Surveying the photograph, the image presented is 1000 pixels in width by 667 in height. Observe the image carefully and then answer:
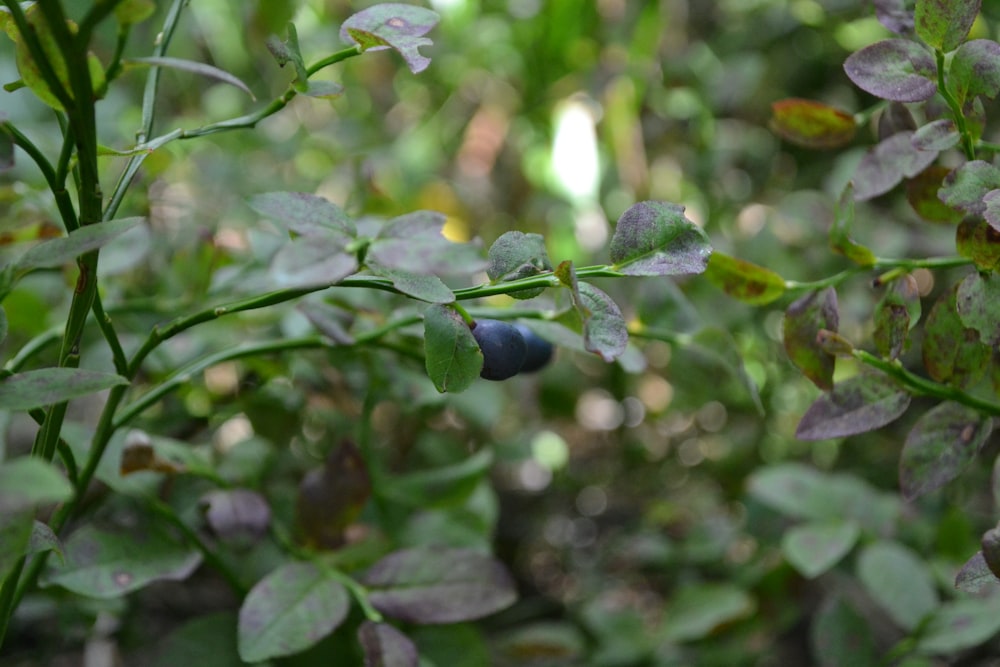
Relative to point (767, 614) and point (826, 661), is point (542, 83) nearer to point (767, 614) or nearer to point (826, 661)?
point (767, 614)

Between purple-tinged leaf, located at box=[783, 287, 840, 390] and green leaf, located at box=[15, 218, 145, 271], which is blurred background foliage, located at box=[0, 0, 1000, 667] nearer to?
purple-tinged leaf, located at box=[783, 287, 840, 390]

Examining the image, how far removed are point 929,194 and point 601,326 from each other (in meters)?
0.30

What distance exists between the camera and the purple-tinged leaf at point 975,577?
1.60ft

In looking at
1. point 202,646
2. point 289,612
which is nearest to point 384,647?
point 289,612

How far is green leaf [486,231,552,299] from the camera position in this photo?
0.46 m

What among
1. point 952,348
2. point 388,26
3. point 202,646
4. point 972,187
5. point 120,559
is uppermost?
point 388,26

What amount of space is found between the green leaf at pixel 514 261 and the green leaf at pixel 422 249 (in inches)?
1.8

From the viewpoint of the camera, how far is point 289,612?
60cm

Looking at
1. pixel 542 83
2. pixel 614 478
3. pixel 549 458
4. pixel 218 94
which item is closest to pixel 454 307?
pixel 549 458

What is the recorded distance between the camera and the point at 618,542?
117 cm

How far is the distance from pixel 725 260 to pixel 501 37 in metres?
0.92

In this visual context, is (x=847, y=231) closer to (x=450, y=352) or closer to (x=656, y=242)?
(x=656, y=242)

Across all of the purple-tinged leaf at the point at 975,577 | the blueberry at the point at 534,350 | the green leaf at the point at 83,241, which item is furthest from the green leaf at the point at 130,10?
the purple-tinged leaf at the point at 975,577

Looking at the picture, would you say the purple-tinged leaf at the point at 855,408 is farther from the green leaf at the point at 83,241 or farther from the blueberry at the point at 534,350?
the green leaf at the point at 83,241
